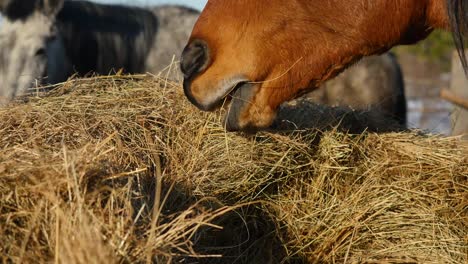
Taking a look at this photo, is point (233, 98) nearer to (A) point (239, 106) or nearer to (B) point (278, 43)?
(A) point (239, 106)

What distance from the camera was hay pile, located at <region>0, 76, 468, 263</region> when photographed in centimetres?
322

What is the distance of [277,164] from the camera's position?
3604mm

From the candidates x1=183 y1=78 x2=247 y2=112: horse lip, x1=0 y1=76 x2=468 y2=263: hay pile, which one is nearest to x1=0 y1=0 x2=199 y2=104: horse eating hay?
x1=0 y1=76 x2=468 y2=263: hay pile

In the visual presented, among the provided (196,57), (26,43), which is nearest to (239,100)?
(196,57)

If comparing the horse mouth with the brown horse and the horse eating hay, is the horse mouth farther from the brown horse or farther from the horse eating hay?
the horse eating hay

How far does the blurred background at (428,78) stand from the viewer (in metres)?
14.2

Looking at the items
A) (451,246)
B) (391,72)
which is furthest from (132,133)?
(391,72)

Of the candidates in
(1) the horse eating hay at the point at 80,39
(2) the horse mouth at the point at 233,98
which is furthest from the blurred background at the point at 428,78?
(2) the horse mouth at the point at 233,98

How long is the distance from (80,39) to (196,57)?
12.9ft

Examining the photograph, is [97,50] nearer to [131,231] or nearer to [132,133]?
[132,133]

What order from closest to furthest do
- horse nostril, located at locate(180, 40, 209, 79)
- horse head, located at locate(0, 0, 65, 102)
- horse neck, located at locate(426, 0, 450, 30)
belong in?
horse nostril, located at locate(180, 40, 209, 79), horse neck, located at locate(426, 0, 450, 30), horse head, located at locate(0, 0, 65, 102)

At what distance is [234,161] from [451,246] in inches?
44.2

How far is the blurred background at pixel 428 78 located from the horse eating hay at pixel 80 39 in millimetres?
6940

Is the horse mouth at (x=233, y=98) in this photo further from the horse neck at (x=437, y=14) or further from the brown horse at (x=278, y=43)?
the horse neck at (x=437, y=14)
